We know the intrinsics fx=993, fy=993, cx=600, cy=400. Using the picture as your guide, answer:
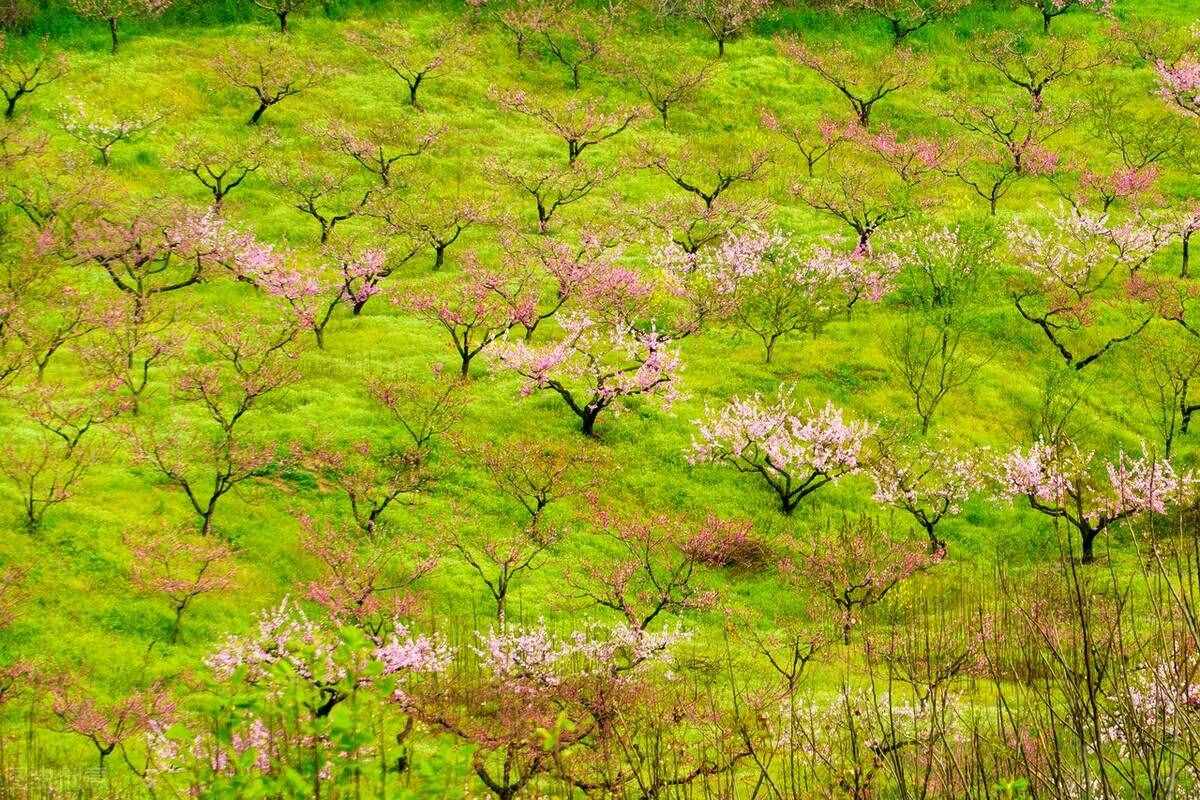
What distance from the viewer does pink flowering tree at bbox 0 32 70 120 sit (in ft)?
167

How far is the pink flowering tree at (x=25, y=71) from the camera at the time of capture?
50875mm

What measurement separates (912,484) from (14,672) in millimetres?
26826

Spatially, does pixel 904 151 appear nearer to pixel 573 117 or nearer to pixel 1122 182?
pixel 1122 182

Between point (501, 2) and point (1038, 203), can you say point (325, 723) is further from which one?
point (501, 2)

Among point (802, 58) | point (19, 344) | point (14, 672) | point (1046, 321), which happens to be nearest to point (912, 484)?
point (1046, 321)

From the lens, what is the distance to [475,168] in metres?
→ 56.6

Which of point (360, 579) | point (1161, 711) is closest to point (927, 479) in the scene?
point (360, 579)

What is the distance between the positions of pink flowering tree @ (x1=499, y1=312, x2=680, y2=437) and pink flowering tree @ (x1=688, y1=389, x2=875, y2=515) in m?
2.94

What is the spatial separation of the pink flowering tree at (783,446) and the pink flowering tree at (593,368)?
294 centimetres

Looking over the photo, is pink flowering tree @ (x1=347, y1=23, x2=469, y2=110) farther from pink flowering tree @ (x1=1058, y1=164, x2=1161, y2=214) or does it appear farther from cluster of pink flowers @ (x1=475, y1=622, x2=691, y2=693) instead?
cluster of pink flowers @ (x1=475, y1=622, x2=691, y2=693)

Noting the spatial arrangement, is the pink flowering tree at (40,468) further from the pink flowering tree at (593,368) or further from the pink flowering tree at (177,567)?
the pink flowering tree at (593,368)

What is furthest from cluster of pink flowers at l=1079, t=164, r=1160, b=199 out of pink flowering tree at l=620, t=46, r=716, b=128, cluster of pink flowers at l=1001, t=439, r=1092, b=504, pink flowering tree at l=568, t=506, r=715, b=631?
pink flowering tree at l=568, t=506, r=715, b=631

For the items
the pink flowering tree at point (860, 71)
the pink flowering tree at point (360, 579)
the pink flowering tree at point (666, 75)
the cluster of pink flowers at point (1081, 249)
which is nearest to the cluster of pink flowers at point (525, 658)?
the pink flowering tree at point (360, 579)

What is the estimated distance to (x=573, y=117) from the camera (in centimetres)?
6100
